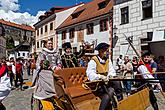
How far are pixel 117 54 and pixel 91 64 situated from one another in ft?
53.7

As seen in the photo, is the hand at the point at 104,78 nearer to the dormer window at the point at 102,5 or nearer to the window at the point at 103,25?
the window at the point at 103,25

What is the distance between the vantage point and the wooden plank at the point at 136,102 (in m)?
4.73

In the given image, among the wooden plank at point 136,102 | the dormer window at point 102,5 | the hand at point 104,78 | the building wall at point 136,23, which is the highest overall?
the dormer window at point 102,5

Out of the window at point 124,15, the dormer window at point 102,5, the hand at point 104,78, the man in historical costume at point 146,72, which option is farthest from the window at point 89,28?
the hand at point 104,78

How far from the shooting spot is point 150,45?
15.2 meters

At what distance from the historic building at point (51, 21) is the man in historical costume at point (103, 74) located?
1268 inches

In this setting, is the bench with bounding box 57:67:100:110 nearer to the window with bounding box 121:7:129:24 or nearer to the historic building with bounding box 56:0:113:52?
the window with bounding box 121:7:129:24

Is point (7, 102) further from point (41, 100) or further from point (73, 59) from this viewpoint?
point (41, 100)

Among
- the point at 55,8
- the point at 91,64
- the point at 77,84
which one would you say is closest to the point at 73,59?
the point at 77,84

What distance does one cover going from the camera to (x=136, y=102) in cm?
510

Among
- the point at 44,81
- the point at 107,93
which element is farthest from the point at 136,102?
the point at 44,81

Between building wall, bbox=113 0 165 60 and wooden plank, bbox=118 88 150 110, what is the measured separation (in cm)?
1203

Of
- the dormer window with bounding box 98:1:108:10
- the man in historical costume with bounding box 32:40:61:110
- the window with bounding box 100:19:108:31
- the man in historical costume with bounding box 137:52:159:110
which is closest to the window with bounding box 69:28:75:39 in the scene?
the dormer window with bounding box 98:1:108:10

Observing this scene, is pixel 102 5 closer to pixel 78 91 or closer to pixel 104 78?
pixel 78 91
